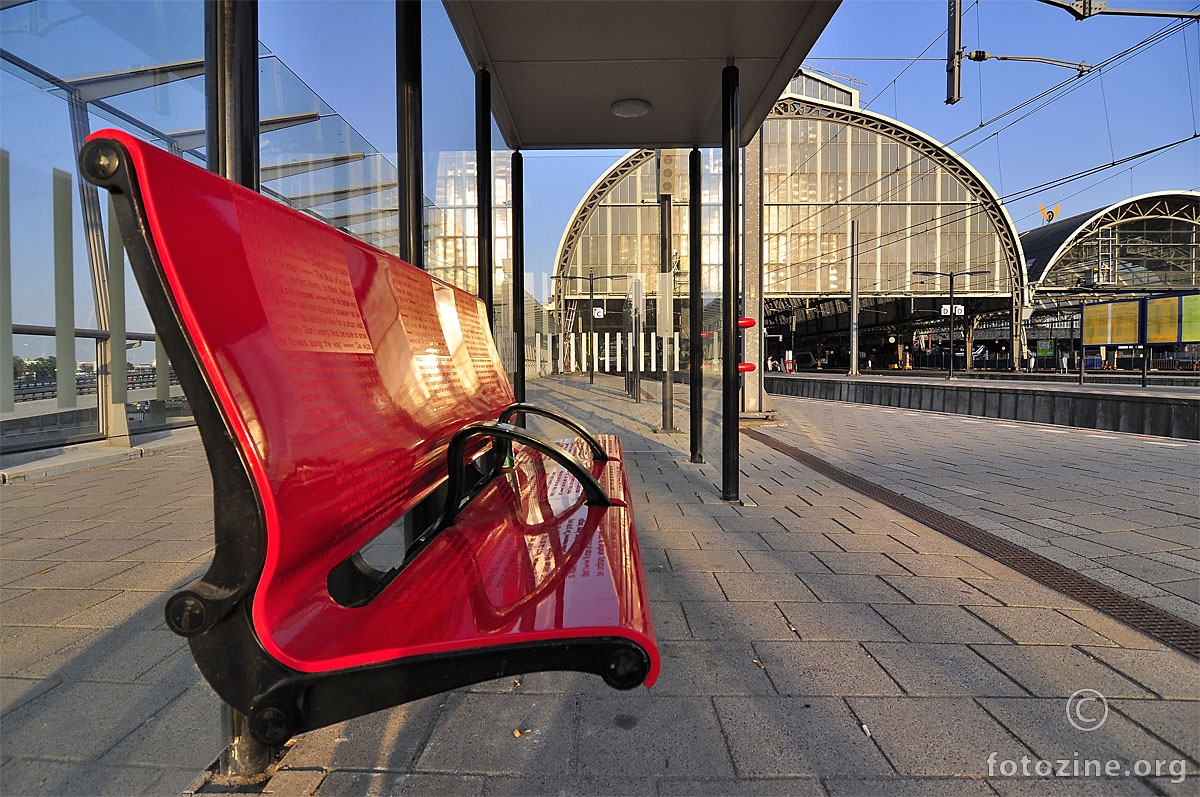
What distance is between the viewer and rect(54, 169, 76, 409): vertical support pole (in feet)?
4.53

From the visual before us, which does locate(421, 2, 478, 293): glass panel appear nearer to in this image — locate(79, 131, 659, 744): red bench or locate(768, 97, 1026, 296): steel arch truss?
locate(79, 131, 659, 744): red bench

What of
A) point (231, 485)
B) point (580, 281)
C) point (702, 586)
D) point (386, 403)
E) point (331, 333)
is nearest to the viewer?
point (231, 485)

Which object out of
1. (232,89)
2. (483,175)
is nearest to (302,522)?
(232,89)

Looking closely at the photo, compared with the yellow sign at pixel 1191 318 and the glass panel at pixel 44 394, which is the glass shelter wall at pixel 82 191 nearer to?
the glass panel at pixel 44 394

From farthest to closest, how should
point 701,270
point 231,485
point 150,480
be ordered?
point 701,270 → point 150,480 → point 231,485

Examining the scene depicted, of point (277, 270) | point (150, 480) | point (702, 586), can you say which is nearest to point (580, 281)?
point (150, 480)

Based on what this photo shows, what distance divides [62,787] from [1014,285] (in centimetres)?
4793

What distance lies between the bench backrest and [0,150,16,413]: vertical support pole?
472mm

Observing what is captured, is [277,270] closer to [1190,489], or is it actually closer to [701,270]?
[701,270]

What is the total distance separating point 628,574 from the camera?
4.30 feet

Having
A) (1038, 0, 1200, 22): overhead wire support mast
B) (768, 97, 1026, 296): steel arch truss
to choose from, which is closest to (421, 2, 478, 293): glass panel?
(1038, 0, 1200, 22): overhead wire support mast

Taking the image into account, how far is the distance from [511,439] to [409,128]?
1729mm

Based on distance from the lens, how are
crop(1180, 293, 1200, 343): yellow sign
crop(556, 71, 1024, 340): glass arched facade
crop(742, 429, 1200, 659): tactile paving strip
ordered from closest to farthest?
crop(742, 429, 1200, 659): tactile paving strip
crop(1180, 293, 1200, 343): yellow sign
crop(556, 71, 1024, 340): glass arched facade

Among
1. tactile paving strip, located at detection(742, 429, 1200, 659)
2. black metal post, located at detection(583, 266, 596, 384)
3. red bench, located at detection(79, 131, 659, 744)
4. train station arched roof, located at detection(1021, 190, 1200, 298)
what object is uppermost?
train station arched roof, located at detection(1021, 190, 1200, 298)
